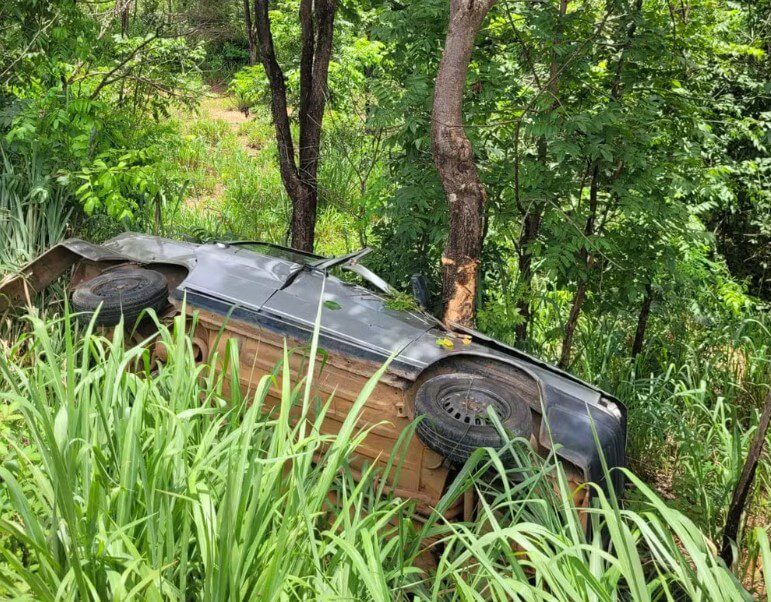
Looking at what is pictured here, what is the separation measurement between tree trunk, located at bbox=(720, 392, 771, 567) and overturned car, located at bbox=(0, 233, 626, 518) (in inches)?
21.7

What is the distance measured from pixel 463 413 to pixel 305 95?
3.84 meters

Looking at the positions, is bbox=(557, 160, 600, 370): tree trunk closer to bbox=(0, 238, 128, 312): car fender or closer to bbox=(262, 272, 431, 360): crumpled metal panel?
bbox=(262, 272, 431, 360): crumpled metal panel

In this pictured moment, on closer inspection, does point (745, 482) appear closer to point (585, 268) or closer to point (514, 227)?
point (585, 268)

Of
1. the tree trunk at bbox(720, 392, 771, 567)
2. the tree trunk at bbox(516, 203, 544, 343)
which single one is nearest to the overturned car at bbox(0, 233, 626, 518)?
the tree trunk at bbox(720, 392, 771, 567)

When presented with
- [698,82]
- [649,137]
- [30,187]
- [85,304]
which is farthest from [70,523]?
[698,82]

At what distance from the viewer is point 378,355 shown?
3.26m

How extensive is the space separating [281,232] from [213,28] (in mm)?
9654

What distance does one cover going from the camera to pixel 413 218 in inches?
184

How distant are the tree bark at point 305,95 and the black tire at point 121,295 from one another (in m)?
2.23

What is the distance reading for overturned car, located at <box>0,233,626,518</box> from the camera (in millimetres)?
2980

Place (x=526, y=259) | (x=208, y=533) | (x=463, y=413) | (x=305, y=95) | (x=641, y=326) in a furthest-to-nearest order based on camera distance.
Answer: (x=305, y=95), (x=641, y=326), (x=526, y=259), (x=463, y=413), (x=208, y=533)

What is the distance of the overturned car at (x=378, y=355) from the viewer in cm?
298

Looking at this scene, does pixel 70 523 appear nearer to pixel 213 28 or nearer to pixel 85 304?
pixel 85 304

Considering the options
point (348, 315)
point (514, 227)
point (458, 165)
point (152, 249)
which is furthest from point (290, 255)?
point (514, 227)
